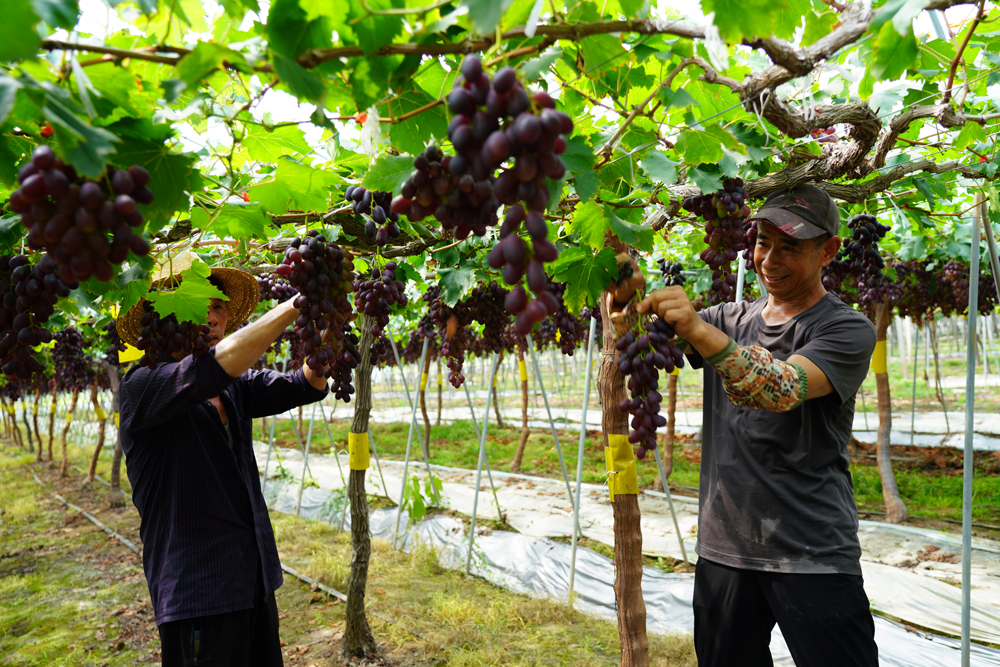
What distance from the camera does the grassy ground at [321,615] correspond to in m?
4.53

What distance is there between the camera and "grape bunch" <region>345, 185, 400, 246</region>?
1748 millimetres

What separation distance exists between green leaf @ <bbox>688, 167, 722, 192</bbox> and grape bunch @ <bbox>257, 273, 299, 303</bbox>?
6.90 ft

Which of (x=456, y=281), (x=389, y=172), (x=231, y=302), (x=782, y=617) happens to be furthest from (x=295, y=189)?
(x=782, y=617)

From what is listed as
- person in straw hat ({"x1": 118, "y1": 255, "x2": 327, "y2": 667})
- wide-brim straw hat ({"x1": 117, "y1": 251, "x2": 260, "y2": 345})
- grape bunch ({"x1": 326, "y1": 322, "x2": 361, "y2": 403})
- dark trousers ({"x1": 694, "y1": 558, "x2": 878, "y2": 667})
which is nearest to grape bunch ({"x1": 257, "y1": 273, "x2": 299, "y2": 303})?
wide-brim straw hat ({"x1": 117, "y1": 251, "x2": 260, "y2": 345})

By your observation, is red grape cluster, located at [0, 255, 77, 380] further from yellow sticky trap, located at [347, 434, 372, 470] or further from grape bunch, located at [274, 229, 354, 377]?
yellow sticky trap, located at [347, 434, 372, 470]

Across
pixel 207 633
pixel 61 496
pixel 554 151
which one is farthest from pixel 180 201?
pixel 61 496

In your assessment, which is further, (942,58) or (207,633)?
(207,633)

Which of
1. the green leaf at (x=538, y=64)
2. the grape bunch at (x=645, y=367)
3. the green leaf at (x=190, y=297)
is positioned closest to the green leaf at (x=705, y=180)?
the grape bunch at (x=645, y=367)

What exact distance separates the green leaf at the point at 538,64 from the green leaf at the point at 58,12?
2.23ft

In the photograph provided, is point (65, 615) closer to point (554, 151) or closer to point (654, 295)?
point (654, 295)

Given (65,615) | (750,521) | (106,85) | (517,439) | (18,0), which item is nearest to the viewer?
(18,0)

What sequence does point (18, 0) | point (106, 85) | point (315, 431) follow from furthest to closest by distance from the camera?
point (315, 431) < point (106, 85) < point (18, 0)

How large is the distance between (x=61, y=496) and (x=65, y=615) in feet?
23.4

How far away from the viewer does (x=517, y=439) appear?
597 inches
